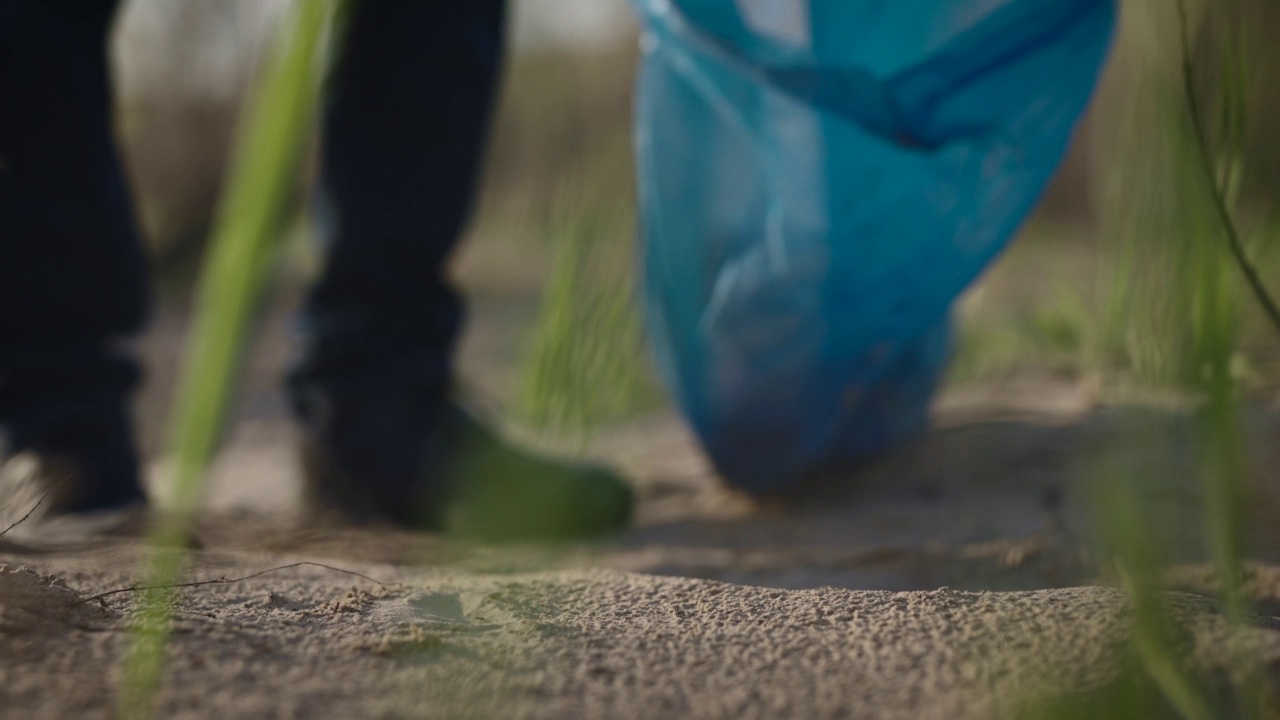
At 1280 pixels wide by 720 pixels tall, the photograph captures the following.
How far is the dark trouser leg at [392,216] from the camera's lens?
1.45 m

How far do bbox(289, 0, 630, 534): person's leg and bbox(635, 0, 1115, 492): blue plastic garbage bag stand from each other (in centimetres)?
25

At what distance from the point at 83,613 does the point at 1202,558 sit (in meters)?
1.04

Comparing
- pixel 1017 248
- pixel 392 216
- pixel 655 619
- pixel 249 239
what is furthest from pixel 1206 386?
pixel 1017 248

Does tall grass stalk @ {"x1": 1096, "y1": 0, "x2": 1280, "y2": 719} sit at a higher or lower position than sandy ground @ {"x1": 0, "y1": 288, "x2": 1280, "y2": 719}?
higher

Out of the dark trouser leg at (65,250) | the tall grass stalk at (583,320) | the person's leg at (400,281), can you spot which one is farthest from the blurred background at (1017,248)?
the dark trouser leg at (65,250)

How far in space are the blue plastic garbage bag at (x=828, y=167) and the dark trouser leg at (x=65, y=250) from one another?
0.65 m

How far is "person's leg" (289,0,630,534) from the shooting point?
4.76 feet

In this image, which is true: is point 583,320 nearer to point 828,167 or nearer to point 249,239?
point 828,167

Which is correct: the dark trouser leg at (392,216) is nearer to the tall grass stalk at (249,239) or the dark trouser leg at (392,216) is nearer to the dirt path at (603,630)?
the dirt path at (603,630)

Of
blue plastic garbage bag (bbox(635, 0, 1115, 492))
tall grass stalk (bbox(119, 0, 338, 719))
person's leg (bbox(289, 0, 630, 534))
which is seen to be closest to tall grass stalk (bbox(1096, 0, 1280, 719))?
blue plastic garbage bag (bbox(635, 0, 1115, 492))

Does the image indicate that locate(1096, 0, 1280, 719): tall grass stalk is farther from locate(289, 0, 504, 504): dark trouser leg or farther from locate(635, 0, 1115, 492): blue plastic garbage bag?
locate(289, 0, 504, 504): dark trouser leg

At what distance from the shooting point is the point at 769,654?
0.65m

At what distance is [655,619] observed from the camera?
0.75 metres

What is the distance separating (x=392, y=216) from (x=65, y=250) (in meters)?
0.39
